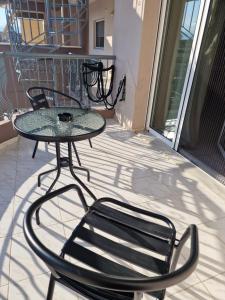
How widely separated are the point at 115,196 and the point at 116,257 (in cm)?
94

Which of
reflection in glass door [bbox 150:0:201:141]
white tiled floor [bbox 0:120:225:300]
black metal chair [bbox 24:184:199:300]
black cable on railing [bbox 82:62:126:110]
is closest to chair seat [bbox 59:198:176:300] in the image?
black metal chair [bbox 24:184:199:300]

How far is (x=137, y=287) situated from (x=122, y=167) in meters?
1.89

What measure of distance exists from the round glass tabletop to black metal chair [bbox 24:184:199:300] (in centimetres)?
51

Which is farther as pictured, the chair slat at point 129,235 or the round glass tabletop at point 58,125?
the round glass tabletop at point 58,125

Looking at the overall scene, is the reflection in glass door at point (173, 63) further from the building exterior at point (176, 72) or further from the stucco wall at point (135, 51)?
the stucco wall at point (135, 51)

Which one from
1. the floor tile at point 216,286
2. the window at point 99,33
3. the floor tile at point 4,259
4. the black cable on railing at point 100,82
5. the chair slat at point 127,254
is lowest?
the floor tile at point 4,259

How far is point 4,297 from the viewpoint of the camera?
3.93ft

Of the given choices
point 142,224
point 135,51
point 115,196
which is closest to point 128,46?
point 135,51

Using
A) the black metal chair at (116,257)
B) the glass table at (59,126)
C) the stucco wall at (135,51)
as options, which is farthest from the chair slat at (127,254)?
the stucco wall at (135,51)

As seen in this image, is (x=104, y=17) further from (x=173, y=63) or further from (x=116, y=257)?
(x=116, y=257)

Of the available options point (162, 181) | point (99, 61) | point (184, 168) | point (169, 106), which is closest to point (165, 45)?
point (169, 106)

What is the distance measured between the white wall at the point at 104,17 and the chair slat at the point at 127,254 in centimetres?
579

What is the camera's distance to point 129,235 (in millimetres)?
1108

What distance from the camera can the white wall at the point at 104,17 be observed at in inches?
242
